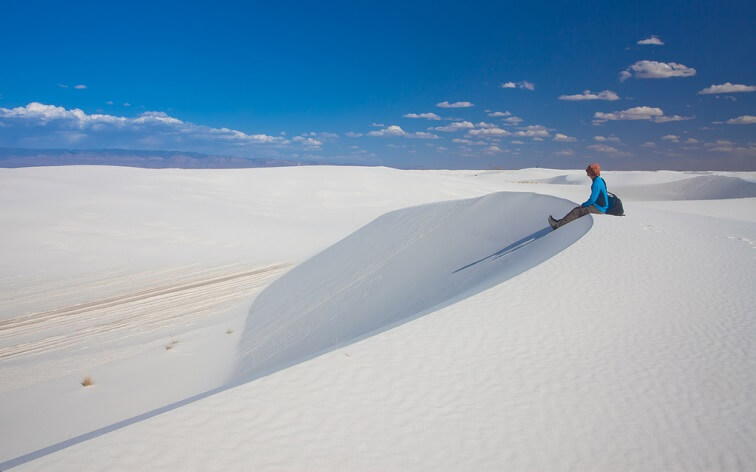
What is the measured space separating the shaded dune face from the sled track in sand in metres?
0.98

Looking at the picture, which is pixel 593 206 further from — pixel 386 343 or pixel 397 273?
pixel 386 343

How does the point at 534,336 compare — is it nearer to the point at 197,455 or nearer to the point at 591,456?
the point at 591,456

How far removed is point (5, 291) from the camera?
9031 millimetres

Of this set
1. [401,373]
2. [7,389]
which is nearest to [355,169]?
[7,389]

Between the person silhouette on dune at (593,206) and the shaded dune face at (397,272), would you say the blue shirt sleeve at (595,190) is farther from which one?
the shaded dune face at (397,272)

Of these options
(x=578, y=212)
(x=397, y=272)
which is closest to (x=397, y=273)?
(x=397, y=272)

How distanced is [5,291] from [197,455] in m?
9.48

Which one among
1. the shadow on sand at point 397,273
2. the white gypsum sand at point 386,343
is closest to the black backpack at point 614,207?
the white gypsum sand at point 386,343

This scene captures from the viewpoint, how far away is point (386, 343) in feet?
11.9

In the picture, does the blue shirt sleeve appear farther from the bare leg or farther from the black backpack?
the black backpack

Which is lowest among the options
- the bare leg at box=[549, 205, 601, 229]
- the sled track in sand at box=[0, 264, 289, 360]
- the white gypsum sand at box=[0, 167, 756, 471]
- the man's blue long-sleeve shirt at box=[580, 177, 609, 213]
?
the sled track in sand at box=[0, 264, 289, 360]

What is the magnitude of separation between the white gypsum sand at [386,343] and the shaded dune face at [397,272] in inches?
3.1

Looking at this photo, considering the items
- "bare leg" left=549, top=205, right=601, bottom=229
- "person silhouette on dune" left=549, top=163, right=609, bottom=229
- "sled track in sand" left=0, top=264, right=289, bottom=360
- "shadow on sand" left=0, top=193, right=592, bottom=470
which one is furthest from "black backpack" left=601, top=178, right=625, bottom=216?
"sled track in sand" left=0, top=264, right=289, bottom=360

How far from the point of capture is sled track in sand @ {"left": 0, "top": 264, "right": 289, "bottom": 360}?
278 inches
